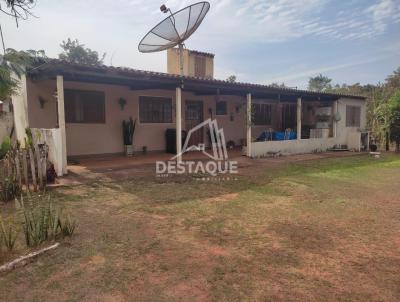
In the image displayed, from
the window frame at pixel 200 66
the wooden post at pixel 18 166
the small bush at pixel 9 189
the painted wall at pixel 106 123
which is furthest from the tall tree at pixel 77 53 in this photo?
the small bush at pixel 9 189

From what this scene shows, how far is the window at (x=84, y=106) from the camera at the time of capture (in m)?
9.62

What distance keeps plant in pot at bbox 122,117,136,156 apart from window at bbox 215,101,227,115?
173 inches

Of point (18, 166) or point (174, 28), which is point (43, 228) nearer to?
point (18, 166)

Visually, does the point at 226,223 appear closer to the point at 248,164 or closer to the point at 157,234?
the point at 157,234

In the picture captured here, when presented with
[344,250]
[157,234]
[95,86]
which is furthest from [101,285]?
[95,86]

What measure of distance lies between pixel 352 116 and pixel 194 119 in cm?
842

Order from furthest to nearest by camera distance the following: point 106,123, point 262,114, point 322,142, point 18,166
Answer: point 262,114, point 322,142, point 106,123, point 18,166

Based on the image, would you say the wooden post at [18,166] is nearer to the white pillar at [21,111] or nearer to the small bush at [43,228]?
the small bush at [43,228]

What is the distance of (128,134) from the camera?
10.8 metres

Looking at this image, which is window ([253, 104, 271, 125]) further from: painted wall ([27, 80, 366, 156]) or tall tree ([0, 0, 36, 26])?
tall tree ([0, 0, 36, 26])

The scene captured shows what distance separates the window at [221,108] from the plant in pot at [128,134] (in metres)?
4.40

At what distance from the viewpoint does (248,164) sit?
380 inches

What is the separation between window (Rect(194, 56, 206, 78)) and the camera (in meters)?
15.6

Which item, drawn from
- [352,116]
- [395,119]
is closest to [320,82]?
[352,116]
